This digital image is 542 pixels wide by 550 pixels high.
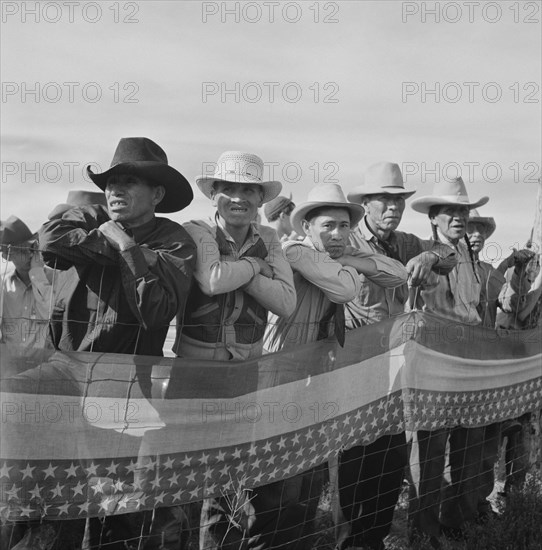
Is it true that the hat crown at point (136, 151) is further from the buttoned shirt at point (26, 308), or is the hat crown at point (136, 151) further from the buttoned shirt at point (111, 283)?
the buttoned shirt at point (26, 308)

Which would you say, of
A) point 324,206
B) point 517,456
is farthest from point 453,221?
point 517,456

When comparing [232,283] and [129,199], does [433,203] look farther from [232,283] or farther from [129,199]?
[129,199]

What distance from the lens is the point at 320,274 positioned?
16.6 ft

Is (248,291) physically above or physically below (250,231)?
below

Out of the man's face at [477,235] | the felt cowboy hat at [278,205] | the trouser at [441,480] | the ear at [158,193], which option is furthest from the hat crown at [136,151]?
the felt cowboy hat at [278,205]

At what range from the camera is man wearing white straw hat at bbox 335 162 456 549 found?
5516 mm

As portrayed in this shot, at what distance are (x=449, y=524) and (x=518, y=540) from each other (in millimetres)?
637

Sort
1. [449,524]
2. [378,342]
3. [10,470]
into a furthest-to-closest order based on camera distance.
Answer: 1. [449,524]
2. [378,342]
3. [10,470]

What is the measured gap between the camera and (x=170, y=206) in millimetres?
4738

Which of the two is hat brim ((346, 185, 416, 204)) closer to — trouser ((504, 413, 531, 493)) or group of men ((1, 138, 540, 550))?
group of men ((1, 138, 540, 550))

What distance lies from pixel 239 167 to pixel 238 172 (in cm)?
3

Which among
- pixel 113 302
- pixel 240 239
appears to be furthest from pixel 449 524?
pixel 113 302

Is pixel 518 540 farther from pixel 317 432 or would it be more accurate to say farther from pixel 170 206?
pixel 170 206

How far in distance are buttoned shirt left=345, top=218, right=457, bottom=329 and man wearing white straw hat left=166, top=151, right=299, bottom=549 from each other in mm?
987
